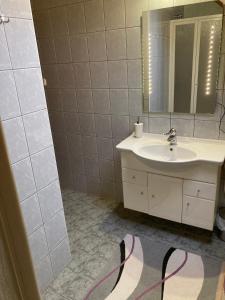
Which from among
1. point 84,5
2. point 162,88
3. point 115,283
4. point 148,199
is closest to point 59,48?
point 84,5

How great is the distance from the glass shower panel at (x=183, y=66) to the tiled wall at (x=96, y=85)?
123 millimetres

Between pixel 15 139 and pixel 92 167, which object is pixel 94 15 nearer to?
pixel 15 139

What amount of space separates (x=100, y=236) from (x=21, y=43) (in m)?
1.64

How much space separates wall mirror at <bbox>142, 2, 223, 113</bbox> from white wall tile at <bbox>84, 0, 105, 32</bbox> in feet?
1.31

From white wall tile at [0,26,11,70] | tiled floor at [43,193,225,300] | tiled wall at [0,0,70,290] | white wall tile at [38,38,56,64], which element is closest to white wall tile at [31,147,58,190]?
tiled wall at [0,0,70,290]

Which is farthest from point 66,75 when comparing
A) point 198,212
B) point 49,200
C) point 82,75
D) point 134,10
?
point 198,212

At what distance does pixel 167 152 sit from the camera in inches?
80.0

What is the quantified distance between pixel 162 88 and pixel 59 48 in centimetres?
110

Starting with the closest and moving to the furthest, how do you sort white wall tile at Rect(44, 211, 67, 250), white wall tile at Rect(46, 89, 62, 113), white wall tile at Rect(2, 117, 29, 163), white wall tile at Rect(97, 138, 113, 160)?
white wall tile at Rect(2, 117, 29, 163)
white wall tile at Rect(44, 211, 67, 250)
white wall tile at Rect(97, 138, 113, 160)
white wall tile at Rect(46, 89, 62, 113)

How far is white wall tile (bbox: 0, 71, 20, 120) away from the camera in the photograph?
4.19 ft

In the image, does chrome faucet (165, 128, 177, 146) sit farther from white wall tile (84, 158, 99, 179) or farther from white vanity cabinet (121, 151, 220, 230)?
white wall tile (84, 158, 99, 179)

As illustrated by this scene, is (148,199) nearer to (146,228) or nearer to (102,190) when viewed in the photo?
(146,228)

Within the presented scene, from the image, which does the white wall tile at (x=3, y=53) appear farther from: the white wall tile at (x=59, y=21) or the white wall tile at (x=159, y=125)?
the white wall tile at (x=159, y=125)

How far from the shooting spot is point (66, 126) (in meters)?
2.72
